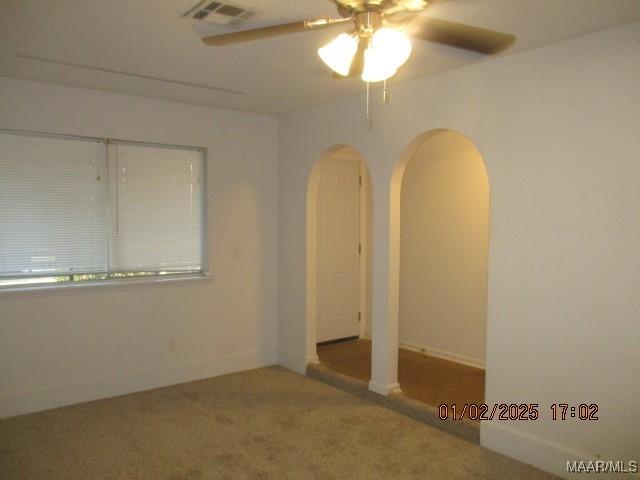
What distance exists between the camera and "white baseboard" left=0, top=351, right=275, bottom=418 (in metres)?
3.73

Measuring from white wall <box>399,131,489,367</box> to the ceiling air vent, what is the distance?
2560 millimetres

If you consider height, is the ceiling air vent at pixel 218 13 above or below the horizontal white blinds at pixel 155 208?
above

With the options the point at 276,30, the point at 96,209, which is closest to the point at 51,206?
the point at 96,209

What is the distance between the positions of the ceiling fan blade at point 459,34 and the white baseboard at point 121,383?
3527 mm

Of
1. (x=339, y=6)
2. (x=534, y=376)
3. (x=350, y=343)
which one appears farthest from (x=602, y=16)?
(x=350, y=343)

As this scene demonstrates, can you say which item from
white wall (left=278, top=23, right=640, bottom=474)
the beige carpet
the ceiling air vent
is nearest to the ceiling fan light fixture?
the ceiling air vent

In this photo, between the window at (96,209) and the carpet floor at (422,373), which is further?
the carpet floor at (422,373)

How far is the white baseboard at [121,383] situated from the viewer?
3729mm

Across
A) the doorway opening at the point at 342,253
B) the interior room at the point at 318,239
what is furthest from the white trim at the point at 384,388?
the doorway opening at the point at 342,253

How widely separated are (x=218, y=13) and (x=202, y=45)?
50 cm

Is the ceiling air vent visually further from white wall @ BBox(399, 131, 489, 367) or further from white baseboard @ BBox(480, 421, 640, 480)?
white baseboard @ BBox(480, 421, 640, 480)

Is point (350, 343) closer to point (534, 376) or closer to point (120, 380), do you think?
point (120, 380)
